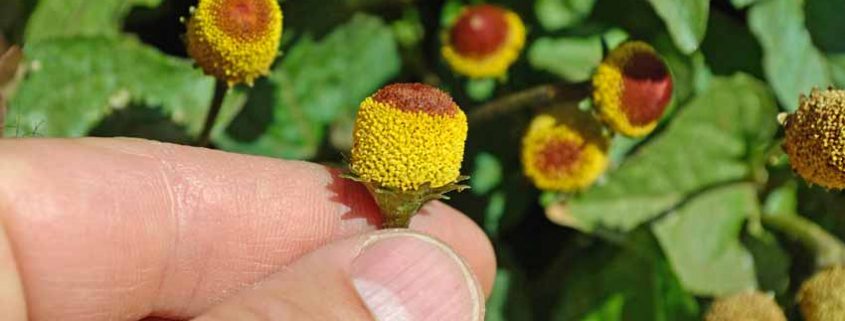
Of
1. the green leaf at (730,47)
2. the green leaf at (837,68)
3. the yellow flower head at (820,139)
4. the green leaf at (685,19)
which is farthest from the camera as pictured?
the green leaf at (730,47)

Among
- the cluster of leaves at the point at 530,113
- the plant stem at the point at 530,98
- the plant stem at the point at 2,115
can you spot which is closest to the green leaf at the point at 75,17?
the cluster of leaves at the point at 530,113

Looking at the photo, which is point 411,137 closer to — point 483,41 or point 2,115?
point 483,41

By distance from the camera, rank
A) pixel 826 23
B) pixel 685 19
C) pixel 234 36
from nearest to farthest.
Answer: pixel 234 36 → pixel 685 19 → pixel 826 23

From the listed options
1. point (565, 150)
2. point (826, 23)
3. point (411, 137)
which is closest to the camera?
point (411, 137)

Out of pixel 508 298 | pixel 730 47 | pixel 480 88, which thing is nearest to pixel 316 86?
pixel 480 88

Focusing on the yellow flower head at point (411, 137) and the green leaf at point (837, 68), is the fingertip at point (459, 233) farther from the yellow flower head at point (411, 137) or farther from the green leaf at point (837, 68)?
the green leaf at point (837, 68)

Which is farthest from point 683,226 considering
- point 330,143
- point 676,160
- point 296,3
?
point 296,3
